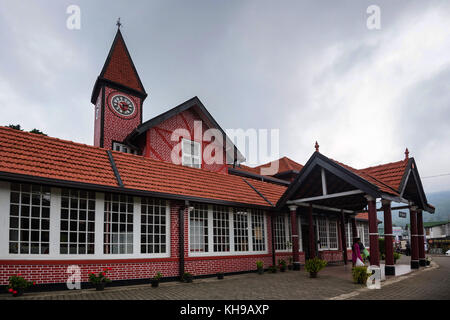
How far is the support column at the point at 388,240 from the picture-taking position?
38.2 ft

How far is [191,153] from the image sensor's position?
1631 centimetres

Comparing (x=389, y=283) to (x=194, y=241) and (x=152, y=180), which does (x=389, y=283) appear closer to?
(x=194, y=241)

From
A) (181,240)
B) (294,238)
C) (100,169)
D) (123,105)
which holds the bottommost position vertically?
(294,238)

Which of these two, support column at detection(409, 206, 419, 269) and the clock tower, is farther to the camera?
the clock tower

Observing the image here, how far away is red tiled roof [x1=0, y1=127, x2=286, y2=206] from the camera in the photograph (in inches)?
364

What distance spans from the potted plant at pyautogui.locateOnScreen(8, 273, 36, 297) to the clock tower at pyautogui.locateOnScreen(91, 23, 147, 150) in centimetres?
1001

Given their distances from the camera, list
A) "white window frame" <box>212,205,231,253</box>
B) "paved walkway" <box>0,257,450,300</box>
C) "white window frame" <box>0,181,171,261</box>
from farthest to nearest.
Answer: "white window frame" <box>212,205,231,253</box> < "white window frame" <box>0,181,171,261</box> < "paved walkway" <box>0,257,450,300</box>

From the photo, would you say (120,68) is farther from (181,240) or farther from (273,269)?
(273,269)

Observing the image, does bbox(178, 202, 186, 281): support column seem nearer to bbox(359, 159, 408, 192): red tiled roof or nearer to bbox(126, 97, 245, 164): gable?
bbox(126, 97, 245, 164): gable

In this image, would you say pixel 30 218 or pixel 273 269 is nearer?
pixel 30 218

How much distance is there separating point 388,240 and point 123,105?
14.8 m

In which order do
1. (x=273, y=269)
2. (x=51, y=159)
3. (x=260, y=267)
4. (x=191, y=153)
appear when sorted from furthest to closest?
1. (x=191, y=153)
2. (x=273, y=269)
3. (x=260, y=267)
4. (x=51, y=159)

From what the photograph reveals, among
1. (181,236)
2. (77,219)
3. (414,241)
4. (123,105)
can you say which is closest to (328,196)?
(181,236)

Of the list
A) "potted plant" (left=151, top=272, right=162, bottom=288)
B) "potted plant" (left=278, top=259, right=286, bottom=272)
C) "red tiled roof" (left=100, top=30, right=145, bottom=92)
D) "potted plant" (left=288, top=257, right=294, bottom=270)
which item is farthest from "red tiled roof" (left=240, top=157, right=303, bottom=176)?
"potted plant" (left=151, top=272, right=162, bottom=288)
